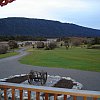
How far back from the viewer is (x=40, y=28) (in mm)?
53594

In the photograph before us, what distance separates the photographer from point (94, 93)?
271 centimetres

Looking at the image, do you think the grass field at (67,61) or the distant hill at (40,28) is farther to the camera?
the distant hill at (40,28)

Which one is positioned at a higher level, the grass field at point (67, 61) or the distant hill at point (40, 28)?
the distant hill at point (40, 28)

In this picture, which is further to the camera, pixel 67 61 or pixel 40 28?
pixel 40 28

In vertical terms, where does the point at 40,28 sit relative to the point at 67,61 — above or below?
above

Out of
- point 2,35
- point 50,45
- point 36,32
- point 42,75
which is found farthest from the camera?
point 36,32

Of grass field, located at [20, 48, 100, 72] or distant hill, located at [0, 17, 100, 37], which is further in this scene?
distant hill, located at [0, 17, 100, 37]

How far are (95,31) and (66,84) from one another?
48387mm

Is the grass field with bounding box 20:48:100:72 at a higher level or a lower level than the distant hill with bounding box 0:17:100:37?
lower

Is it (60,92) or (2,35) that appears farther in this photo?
(2,35)

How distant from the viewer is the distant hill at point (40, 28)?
46.8 meters

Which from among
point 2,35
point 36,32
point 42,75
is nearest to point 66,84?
point 42,75

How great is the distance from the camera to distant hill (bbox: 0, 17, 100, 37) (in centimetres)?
4681

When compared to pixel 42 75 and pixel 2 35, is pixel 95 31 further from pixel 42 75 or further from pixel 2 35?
pixel 42 75
